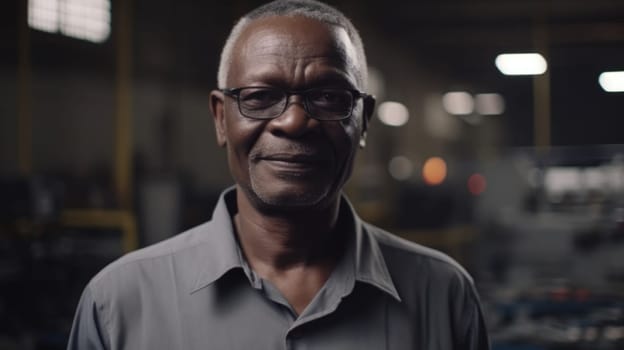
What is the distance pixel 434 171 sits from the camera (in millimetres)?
4398

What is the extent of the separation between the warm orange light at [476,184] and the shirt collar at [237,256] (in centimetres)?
312

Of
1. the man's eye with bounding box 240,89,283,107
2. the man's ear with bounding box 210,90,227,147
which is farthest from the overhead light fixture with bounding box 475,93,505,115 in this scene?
the man's eye with bounding box 240,89,283,107

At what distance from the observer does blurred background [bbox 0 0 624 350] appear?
407 cm

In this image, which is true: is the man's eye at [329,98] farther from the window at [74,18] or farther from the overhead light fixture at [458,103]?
the window at [74,18]

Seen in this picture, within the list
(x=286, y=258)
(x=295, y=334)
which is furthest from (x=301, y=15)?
(x=295, y=334)

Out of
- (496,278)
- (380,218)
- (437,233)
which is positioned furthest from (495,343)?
(380,218)

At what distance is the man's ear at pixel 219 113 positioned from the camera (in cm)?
130

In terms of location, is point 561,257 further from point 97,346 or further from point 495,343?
point 97,346

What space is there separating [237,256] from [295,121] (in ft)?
0.87

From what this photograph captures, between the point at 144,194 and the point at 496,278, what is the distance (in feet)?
7.94

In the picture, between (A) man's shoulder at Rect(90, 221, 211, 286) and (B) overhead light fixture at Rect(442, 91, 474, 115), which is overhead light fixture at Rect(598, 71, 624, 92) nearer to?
(B) overhead light fixture at Rect(442, 91, 474, 115)

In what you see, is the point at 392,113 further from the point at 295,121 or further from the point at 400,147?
the point at 295,121

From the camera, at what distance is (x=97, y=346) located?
1.21 metres

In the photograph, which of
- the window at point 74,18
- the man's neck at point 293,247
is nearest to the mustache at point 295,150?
the man's neck at point 293,247
